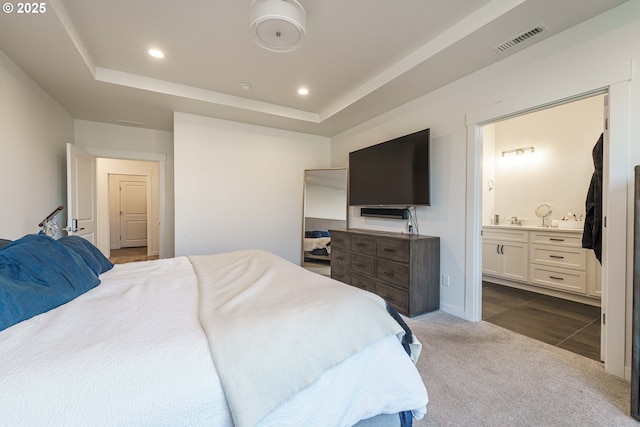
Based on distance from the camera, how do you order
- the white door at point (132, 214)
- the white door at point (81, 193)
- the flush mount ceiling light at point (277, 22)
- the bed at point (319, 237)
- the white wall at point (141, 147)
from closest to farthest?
1. the flush mount ceiling light at point (277, 22)
2. the white door at point (81, 193)
3. the white wall at point (141, 147)
4. the bed at point (319, 237)
5. the white door at point (132, 214)

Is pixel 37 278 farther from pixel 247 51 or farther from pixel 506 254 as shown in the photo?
pixel 506 254

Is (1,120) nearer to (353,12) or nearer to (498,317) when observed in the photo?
(353,12)

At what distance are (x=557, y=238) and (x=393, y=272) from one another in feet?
7.30

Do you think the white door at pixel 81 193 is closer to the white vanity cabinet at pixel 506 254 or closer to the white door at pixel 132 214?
the white door at pixel 132 214

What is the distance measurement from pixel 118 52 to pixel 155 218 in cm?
464

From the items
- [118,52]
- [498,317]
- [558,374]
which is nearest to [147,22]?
[118,52]

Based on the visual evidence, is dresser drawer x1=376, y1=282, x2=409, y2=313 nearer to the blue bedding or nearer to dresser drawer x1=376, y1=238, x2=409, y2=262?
dresser drawer x1=376, y1=238, x2=409, y2=262

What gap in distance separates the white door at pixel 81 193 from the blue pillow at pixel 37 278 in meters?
2.06

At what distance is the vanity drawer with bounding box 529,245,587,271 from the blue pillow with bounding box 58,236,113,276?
15.3ft

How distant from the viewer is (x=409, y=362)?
1.24 m

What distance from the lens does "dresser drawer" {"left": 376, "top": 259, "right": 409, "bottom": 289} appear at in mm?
2842

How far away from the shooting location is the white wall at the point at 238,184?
3771mm

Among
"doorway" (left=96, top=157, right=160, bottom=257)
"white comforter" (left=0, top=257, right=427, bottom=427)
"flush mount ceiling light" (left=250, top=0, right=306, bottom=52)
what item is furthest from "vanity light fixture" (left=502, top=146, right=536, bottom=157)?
"doorway" (left=96, top=157, right=160, bottom=257)

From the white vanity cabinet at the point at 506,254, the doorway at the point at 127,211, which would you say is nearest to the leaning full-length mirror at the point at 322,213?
the white vanity cabinet at the point at 506,254
